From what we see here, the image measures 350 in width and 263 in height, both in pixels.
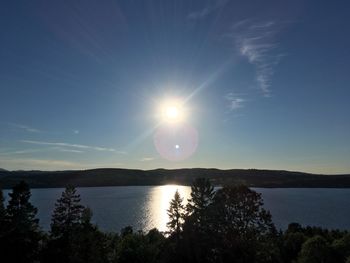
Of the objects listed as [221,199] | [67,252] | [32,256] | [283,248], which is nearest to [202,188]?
[221,199]

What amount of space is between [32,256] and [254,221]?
3025cm

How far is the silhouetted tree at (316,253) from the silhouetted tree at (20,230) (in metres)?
46.5

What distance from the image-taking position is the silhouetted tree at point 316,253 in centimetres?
6153

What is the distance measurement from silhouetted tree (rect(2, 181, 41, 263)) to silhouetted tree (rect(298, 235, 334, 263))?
46475 millimetres

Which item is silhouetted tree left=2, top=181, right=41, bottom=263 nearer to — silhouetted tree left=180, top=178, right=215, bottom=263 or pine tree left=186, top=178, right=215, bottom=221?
silhouetted tree left=180, top=178, right=215, bottom=263

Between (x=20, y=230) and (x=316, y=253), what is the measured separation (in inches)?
2020

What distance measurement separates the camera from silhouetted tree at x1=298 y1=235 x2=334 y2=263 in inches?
2422

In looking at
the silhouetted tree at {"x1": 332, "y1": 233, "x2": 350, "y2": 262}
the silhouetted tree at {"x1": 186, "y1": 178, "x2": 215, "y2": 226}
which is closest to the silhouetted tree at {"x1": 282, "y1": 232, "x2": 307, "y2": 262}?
the silhouetted tree at {"x1": 332, "y1": 233, "x2": 350, "y2": 262}

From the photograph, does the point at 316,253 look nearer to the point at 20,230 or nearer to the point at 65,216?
the point at 65,216

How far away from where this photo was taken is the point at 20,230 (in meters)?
44.3

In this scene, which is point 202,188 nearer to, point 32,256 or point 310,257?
point 32,256

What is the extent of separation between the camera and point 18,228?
44.3 meters

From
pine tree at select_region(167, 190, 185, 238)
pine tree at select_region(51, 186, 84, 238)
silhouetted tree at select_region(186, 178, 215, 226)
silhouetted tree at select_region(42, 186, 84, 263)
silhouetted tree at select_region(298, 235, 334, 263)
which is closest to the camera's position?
silhouetted tree at select_region(42, 186, 84, 263)

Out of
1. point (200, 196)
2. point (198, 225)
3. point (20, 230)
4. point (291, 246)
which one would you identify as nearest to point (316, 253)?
point (291, 246)
